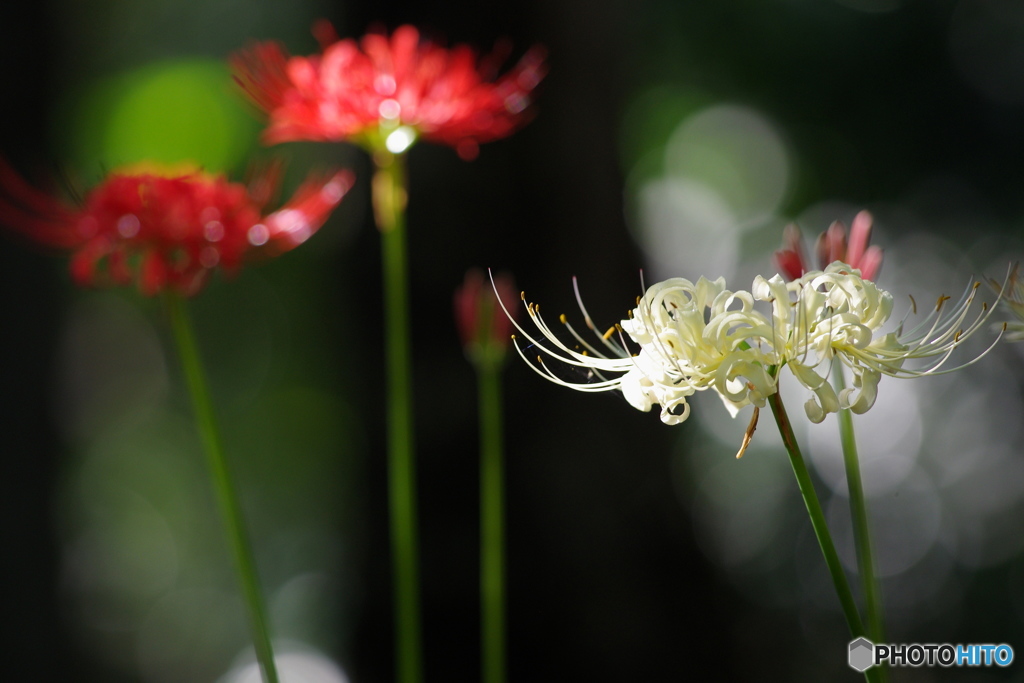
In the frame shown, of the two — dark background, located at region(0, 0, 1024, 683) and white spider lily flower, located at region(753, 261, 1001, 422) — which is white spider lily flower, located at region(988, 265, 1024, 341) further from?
dark background, located at region(0, 0, 1024, 683)

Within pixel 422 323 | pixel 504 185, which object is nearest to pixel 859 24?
pixel 504 185

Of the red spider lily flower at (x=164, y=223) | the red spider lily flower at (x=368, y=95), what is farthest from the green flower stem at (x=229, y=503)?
the red spider lily flower at (x=368, y=95)

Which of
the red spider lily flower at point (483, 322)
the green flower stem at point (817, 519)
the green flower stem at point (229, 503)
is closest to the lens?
the green flower stem at point (817, 519)

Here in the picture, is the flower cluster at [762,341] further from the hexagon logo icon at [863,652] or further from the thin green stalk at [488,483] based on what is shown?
the thin green stalk at [488,483]

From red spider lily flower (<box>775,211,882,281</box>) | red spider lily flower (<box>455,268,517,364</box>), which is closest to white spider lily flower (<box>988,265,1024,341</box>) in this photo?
red spider lily flower (<box>775,211,882,281</box>)

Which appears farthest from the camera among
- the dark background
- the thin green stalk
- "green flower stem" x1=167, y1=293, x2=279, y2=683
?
the dark background

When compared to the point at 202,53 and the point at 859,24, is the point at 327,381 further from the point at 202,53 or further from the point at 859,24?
the point at 859,24
